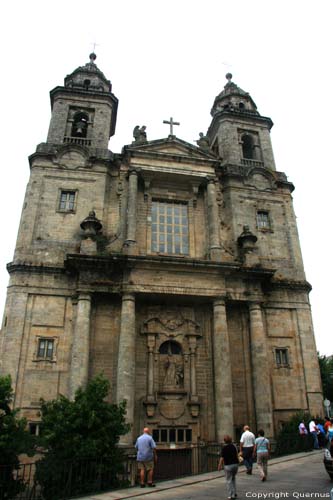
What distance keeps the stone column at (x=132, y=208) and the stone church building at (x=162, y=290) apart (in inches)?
2.9

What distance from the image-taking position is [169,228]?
21.5 metres

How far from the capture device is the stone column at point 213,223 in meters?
20.0

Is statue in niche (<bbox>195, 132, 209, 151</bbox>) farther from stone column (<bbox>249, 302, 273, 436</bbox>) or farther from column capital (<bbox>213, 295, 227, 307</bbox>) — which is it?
stone column (<bbox>249, 302, 273, 436</bbox>)

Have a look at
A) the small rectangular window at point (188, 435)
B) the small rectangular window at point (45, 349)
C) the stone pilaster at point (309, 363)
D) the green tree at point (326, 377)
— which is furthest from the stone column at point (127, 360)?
the green tree at point (326, 377)

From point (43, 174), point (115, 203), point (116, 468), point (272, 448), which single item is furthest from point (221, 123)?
point (116, 468)

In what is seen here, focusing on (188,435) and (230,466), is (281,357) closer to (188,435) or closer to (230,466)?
(188,435)

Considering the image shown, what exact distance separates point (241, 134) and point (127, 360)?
1794 centimetres

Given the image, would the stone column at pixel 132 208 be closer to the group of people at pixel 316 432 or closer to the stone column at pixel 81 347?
the stone column at pixel 81 347

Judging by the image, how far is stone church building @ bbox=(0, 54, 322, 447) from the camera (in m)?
17.2

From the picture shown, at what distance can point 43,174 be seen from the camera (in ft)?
72.0

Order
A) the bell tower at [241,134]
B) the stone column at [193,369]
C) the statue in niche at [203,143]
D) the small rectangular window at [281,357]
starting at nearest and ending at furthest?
the stone column at [193,369]
the small rectangular window at [281,357]
the statue in niche at [203,143]
the bell tower at [241,134]

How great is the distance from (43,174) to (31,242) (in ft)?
14.7

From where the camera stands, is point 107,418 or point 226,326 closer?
point 107,418

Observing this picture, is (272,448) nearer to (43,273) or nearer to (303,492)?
(303,492)
